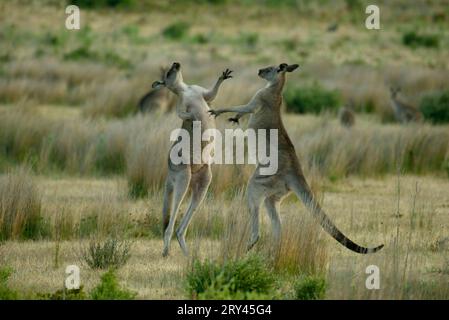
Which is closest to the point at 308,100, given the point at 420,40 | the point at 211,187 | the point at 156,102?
the point at 156,102

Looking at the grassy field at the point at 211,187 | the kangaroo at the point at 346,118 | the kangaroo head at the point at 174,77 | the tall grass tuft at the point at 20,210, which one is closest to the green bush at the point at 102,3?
the grassy field at the point at 211,187

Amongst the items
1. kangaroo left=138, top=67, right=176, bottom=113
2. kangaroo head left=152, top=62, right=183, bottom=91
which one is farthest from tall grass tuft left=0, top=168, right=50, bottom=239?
kangaroo left=138, top=67, right=176, bottom=113

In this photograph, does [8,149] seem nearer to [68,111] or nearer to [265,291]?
[68,111]

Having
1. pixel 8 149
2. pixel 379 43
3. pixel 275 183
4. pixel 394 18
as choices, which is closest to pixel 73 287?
pixel 275 183

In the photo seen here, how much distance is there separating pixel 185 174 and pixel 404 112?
10244 mm

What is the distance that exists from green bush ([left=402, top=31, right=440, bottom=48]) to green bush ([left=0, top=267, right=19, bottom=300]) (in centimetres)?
3146

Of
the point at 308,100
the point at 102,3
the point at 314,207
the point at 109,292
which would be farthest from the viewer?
the point at 102,3

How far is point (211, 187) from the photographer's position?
12086 millimetres

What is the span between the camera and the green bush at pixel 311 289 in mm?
7590

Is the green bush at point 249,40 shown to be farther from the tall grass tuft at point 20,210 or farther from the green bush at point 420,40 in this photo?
the tall grass tuft at point 20,210

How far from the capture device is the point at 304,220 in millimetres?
8922

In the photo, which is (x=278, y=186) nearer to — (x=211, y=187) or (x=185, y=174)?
(x=185, y=174)
